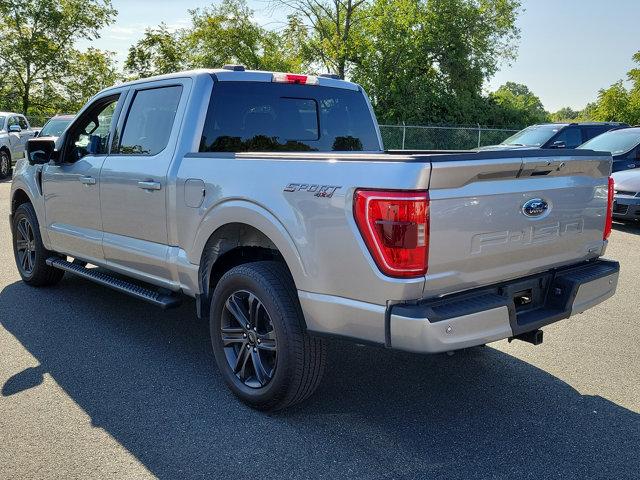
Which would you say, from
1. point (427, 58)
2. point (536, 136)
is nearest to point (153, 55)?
point (427, 58)

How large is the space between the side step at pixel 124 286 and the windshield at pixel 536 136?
1179cm

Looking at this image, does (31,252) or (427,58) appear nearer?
(31,252)

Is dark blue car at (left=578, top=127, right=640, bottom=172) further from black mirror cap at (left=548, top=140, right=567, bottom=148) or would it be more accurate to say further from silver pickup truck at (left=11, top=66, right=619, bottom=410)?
silver pickup truck at (left=11, top=66, right=619, bottom=410)

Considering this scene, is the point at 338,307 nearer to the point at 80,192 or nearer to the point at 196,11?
the point at 80,192

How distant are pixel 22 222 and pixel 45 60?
3468 centimetres

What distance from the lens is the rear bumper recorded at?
994cm

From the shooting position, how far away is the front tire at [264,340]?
128 inches

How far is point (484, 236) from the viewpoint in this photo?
9.76 feet

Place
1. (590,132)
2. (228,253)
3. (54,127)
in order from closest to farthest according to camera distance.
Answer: (228,253), (590,132), (54,127)

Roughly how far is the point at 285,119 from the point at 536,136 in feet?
39.4

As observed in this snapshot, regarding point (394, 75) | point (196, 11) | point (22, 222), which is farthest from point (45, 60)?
point (22, 222)

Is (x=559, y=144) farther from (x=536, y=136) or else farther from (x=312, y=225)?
(x=312, y=225)

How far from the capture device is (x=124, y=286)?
456 cm

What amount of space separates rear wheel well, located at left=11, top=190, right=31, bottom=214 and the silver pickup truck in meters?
1.47
